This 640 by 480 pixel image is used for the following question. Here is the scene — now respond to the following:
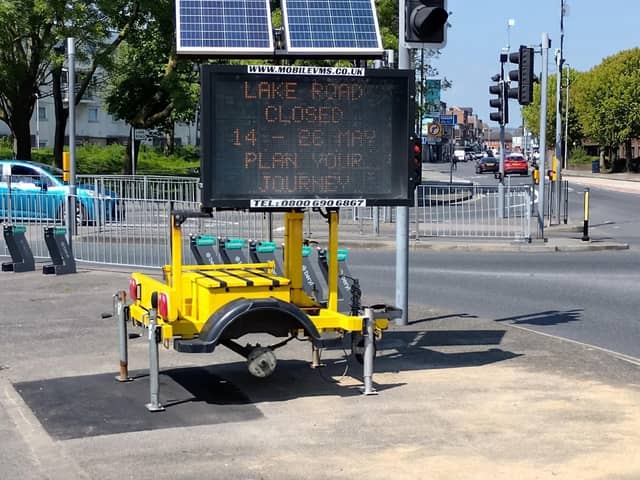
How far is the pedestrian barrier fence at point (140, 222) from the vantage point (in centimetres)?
1669

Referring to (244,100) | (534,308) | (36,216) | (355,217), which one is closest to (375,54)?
(244,100)

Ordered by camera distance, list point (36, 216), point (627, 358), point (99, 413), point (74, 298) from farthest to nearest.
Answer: point (36, 216) < point (74, 298) < point (627, 358) < point (99, 413)

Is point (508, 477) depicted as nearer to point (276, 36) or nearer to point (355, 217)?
point (276, 36)

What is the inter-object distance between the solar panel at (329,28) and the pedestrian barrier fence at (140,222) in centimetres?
534

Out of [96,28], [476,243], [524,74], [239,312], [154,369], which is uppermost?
[96,28]

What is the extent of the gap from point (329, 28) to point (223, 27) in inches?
38.0

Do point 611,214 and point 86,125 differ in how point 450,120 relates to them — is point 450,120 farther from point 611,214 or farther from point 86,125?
point 86,125

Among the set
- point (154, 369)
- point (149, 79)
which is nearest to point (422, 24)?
point (154, 369)

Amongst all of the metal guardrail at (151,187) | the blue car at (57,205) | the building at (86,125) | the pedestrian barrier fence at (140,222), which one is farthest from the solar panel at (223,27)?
the building at (86,125)

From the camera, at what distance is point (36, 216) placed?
725 inches

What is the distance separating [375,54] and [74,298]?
6354 millimetres

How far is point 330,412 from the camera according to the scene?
7367mm

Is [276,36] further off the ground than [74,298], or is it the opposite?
[276,36]

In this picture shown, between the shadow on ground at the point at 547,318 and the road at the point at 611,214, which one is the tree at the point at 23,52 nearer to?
the road at the point at 611,214
